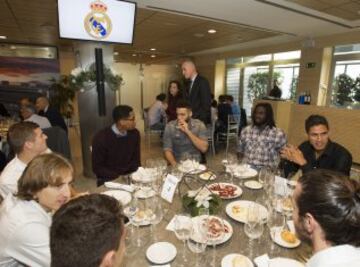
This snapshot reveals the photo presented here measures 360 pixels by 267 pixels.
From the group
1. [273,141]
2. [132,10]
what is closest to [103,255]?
[273,141]

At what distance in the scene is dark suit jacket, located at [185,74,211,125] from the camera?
326 cm

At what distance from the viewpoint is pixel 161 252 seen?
1.14 meters

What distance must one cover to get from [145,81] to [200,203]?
10.6 m

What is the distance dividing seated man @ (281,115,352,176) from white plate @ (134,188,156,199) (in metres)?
1.31

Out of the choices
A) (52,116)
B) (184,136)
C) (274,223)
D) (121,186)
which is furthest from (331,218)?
(52,116)

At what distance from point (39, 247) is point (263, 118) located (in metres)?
2.44

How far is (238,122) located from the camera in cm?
567

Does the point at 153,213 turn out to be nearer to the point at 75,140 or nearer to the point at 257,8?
the point at 257,8

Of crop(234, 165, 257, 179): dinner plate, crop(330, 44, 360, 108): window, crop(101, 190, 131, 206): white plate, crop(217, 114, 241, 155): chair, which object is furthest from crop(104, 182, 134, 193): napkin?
crop(330, 44, 360, 108): window

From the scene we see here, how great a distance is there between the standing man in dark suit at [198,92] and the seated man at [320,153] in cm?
128

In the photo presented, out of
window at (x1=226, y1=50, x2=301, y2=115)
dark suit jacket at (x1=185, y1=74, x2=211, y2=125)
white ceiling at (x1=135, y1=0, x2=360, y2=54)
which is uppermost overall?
white ceiling at (x1=135, y1=0, x2=360, y2=54)

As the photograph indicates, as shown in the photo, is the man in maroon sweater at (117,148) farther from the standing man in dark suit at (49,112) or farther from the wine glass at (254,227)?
the standing man in dark suit at (49,112)

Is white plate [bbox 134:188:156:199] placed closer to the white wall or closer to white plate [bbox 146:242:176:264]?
white plate [bbox 146:242:176:264]

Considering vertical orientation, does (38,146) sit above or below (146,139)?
above
